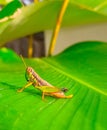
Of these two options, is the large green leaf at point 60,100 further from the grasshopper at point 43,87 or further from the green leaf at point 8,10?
the green leaf at point 8,10

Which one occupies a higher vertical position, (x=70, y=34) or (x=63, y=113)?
(x=70, y=34)

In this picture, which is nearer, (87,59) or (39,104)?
(39,104)

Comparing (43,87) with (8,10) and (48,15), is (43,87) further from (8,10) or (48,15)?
(48,15)

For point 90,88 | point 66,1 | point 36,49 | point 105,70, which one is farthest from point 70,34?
point 90,88

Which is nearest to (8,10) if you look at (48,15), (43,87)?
(43,87)

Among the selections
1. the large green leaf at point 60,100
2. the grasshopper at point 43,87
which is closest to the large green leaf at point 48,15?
the large green leaf at point 60,100

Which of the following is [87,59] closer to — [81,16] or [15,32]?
[15,32]

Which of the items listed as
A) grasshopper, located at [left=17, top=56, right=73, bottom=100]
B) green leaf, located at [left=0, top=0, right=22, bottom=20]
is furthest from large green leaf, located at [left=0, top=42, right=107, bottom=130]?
green leaf, located at [left=0, top=0, right=22, bottom=20]

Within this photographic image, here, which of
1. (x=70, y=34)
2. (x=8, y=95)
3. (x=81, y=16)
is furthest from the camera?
(x=70, y=34)
